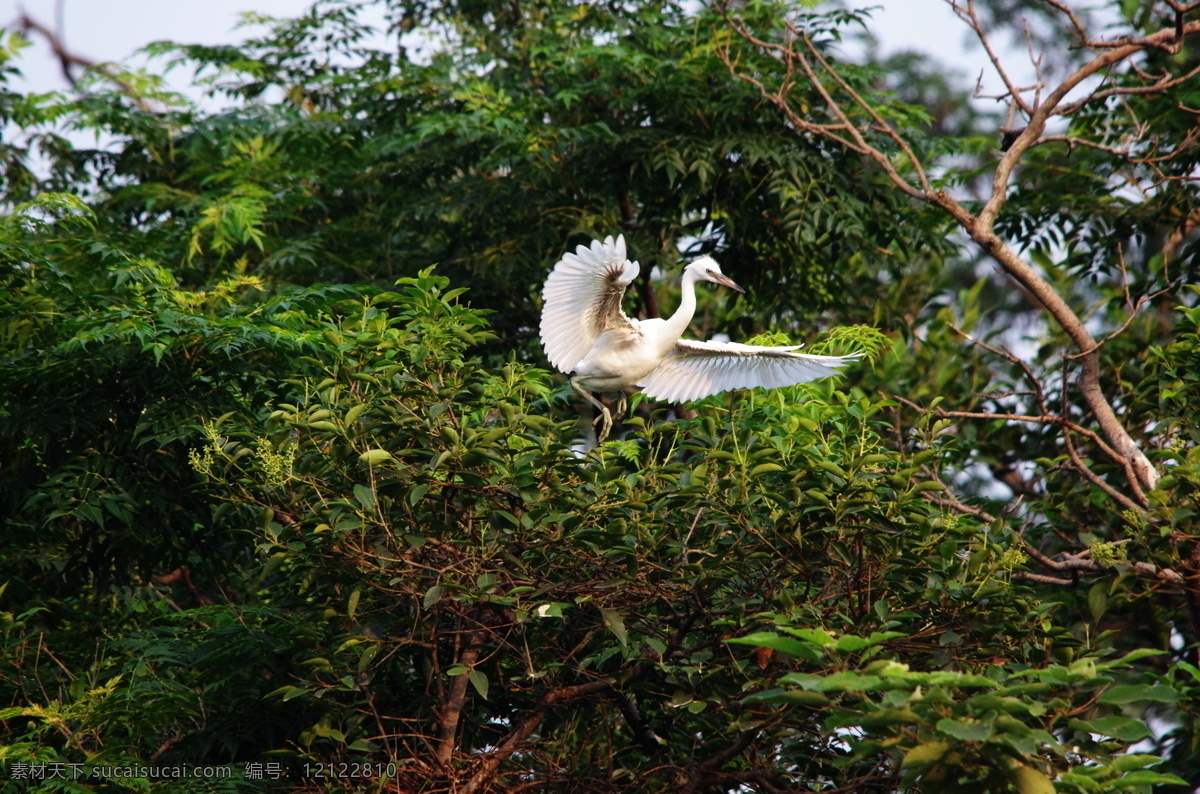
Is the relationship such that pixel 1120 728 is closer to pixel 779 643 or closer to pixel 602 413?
pixel 779 643

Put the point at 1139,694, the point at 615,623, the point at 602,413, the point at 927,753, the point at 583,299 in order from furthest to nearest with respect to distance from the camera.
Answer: the point at 602,413 < the point at 583,299 < the point at 615,623 < the point at 1139,694 < the point at 927,753

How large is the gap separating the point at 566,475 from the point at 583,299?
1241 millimetres

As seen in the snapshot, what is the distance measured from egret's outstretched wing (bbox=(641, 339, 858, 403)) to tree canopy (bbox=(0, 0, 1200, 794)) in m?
0.10

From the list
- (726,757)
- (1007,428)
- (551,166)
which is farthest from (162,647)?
(1007,428)

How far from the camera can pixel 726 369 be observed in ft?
18.5

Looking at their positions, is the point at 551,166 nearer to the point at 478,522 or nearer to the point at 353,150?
the point at 353,150

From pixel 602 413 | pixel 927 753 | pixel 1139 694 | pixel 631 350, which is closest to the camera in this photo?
pixel 927 753

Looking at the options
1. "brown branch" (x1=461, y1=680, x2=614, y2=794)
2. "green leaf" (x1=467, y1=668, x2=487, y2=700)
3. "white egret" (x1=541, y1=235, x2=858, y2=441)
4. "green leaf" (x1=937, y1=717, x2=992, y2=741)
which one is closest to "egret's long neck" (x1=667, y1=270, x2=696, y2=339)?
"white egret" (x1=541, y1=235, x2=858, y2=441)

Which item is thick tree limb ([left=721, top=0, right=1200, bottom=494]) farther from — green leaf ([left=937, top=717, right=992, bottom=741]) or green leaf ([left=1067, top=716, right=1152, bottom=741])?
green leaf ([left=937, top=717, right=992, bottom=741])

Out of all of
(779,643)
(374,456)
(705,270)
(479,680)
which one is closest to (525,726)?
(479,680)

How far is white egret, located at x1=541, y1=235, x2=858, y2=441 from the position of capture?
5164mm

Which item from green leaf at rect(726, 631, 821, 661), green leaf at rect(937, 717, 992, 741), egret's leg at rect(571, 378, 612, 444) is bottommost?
green leaf at rect(937, 717, 992, 741)

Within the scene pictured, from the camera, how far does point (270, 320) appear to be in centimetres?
513

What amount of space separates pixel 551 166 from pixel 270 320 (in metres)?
2.42
